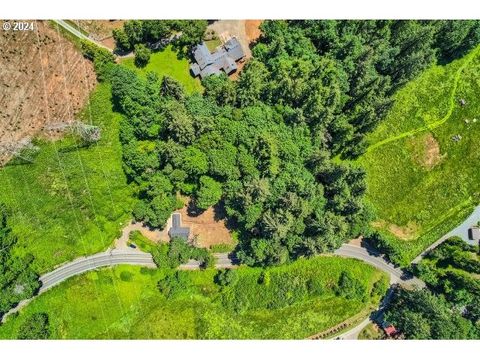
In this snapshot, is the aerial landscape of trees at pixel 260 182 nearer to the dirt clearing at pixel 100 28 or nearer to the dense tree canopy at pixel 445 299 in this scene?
the dense tree canopy at pixel 445 299

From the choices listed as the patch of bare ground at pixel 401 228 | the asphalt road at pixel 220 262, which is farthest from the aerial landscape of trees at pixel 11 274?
the patch of bare ground at pixel 401 228

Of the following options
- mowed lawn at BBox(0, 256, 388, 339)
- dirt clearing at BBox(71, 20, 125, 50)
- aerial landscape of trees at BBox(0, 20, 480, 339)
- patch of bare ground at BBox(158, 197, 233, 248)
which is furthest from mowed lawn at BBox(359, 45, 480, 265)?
A: dirt clearing at BBox(71, 20, 125, 50)

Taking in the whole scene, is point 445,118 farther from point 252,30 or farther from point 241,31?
Result: point 241,31

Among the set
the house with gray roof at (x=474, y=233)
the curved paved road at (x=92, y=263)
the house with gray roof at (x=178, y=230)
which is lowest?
the house with gray roof at (x=474, y=233)

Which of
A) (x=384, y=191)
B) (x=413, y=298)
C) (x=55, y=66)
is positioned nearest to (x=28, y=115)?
(x=55, y=66)

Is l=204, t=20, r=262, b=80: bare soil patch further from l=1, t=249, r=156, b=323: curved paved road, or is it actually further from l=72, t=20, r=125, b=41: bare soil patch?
l=1, t=249, r=156, b=323: curved paved road

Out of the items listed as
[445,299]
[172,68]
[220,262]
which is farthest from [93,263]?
[445,299]
